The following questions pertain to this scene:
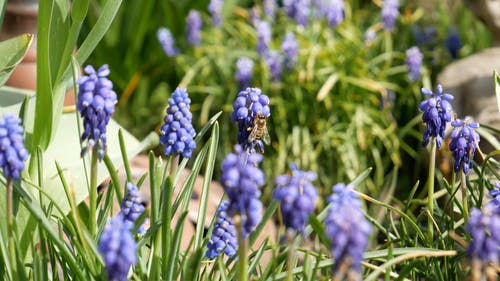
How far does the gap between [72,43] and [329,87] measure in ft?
7.51

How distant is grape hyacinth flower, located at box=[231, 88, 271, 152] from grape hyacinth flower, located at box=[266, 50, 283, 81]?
2573 millimetres

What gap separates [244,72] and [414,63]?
0.93 m

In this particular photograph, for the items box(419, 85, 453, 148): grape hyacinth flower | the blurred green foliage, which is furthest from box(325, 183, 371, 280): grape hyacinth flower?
the blurred green foliage

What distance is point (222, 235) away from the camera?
6.40 feet

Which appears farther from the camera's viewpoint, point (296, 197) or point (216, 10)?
point (216, 10)

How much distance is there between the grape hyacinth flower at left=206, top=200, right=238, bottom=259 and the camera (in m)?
1.94

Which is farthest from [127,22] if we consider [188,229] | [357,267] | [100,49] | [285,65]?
[357,267]

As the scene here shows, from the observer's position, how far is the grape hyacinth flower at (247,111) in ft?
6.40

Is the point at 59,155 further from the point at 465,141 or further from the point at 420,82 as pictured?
the point at 420,82

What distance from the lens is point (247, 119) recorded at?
6.42 ft

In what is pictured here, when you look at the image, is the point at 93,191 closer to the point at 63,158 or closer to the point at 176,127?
the point at 176,127

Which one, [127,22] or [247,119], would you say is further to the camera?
[127,22]

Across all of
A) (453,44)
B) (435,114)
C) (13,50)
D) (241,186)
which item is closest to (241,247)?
(241,186)

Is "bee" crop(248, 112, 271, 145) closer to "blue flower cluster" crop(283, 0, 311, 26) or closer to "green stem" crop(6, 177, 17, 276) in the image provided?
"green stem" crop(6, 177, 17, 276)
